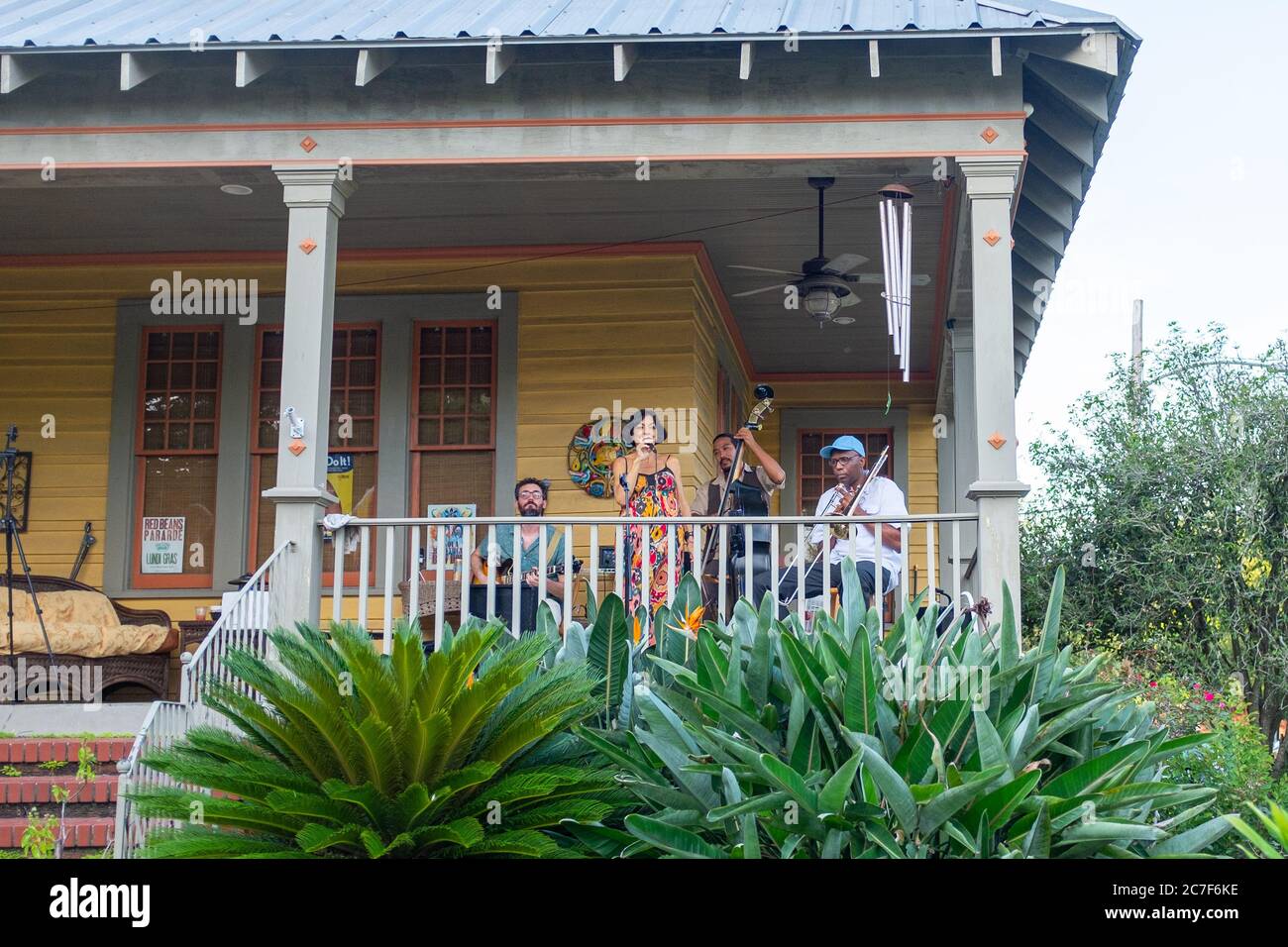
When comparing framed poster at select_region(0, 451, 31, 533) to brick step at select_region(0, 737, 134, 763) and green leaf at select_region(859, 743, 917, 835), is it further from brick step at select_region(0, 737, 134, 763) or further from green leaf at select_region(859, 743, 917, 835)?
green leaf at select_region(859, 743, 917, 835)

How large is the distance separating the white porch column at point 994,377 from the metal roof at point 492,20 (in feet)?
2.60

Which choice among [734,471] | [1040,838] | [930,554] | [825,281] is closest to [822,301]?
[825,281]

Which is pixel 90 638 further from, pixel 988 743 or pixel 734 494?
pixel 988 743

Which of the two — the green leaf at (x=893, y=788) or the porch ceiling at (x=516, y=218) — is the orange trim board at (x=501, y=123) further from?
the green leaf at (x=893, y=788)

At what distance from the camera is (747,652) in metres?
5.03

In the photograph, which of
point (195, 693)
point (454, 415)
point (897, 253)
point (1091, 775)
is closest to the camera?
point (1091, 775)

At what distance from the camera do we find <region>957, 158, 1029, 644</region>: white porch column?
6.61 metres

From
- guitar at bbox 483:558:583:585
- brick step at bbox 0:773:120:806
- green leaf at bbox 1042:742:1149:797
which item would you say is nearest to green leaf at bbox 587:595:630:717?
green leaf at bbox 1042:742:1149:797

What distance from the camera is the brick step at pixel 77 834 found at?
6.08 metres

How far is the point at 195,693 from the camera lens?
20.4 feet

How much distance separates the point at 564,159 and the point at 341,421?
3.43 m

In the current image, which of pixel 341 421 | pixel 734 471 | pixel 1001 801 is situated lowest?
pixel 1001 801

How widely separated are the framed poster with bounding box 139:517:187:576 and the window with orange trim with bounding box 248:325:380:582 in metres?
0.56

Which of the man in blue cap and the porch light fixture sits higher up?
the porch light fixture
